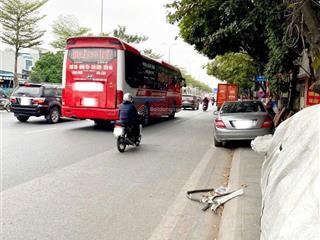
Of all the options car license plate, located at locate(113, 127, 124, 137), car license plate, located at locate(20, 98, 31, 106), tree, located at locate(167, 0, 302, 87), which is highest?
tree, located at locate(167, 0, 302, 87)

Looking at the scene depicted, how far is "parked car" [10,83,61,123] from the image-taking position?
57.0 ft

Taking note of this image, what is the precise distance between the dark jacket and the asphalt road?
85 cm

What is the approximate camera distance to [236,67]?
37125mm

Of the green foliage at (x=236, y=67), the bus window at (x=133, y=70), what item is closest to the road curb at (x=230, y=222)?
the bus window at (x=133, y=70)

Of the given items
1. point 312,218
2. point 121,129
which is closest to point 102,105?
point 121,129

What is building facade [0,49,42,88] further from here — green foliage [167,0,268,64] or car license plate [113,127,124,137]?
car license plate [113,127,124,137]

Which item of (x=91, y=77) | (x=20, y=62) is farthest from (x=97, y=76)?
(x=20, y=62)

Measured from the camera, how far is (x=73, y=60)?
15172 millimetres

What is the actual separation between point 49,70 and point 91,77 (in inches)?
1396

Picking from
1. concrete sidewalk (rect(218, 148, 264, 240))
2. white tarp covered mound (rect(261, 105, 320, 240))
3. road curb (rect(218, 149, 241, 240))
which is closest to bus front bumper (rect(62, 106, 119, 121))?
concrete sidewalk (rect(218, 148, 264, 240))

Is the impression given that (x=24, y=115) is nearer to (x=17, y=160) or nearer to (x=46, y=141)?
(x=46, y=141)

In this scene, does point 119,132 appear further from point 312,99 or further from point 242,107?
point 312,99

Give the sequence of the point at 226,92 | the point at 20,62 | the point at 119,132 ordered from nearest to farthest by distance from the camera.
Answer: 1. the point at 119,132
2. the point at 226,92
3. the point at 20,62

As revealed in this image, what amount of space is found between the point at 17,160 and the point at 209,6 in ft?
33.1
